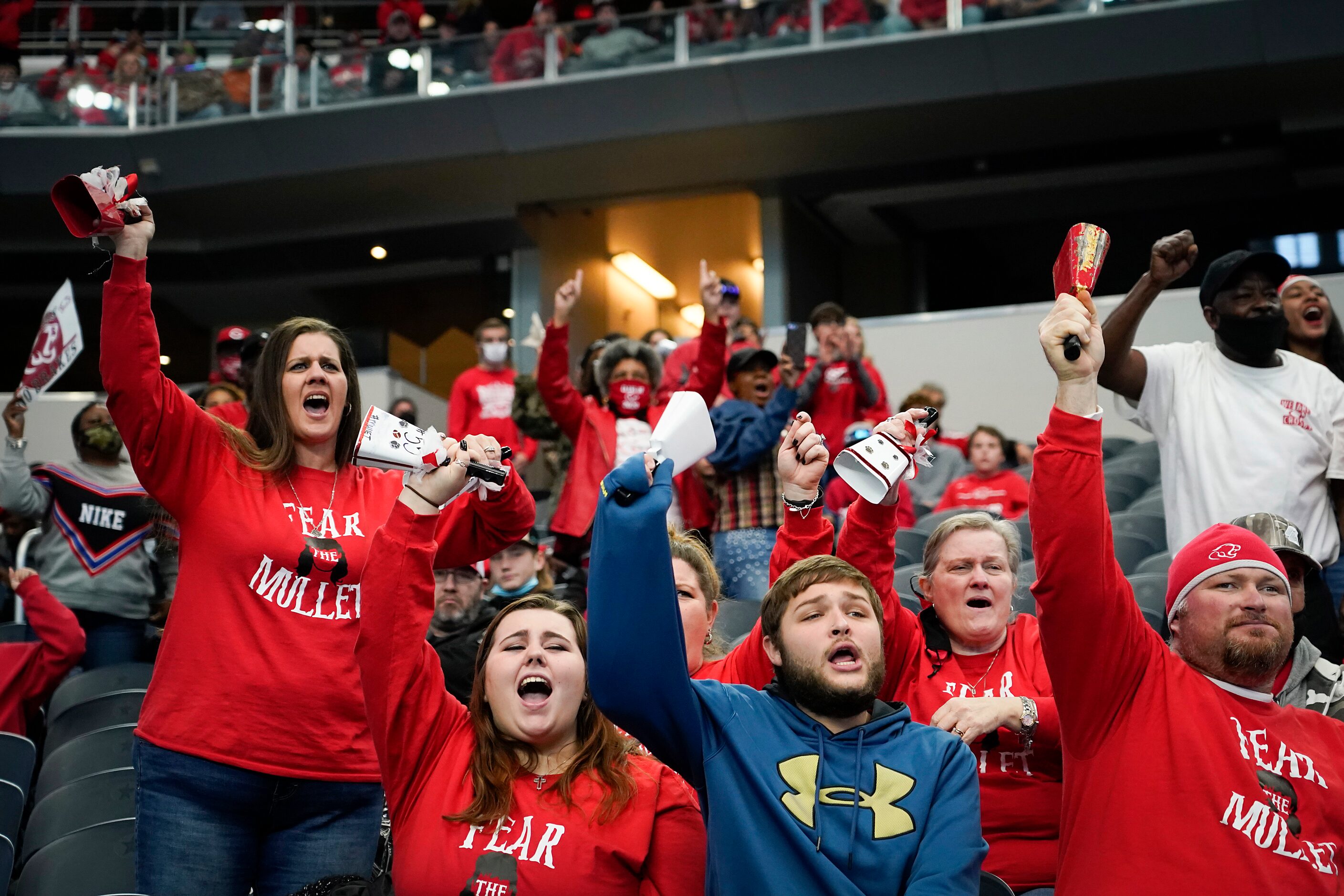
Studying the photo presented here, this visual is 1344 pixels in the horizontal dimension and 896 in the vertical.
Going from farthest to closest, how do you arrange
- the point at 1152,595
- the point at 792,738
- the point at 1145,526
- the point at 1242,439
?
1. the point at 1145,526
2. the point at 1152,595
3. the point at 1242,439
4. the point at 792,738

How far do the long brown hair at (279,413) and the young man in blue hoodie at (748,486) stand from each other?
2.24 meters

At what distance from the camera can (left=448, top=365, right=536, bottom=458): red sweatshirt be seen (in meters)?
7.39

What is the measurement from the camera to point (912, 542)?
548cm

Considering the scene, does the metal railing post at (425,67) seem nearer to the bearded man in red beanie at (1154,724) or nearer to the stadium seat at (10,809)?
the stadium seat at (10,809)

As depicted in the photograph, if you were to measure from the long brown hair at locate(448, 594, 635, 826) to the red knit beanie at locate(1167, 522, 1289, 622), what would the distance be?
1089mm

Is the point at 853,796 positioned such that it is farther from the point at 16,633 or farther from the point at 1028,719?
the point at 16,633

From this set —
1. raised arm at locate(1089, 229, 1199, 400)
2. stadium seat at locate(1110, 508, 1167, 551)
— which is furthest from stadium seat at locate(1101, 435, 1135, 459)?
raised arm at locate(1089, 229, 1199, 400)

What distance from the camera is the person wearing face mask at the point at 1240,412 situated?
3.66 meters

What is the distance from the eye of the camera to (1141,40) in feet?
34.9

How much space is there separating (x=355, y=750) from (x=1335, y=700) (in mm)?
2107

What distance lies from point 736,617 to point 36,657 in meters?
2.24

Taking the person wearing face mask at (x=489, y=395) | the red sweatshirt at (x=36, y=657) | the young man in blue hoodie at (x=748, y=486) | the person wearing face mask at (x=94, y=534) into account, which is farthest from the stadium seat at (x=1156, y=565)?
the person wearing face mask at (x=489, y=395)

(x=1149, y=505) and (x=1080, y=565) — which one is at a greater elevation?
(x=1149, y=505)

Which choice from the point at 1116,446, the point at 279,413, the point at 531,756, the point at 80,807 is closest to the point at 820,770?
the point at 531,756
